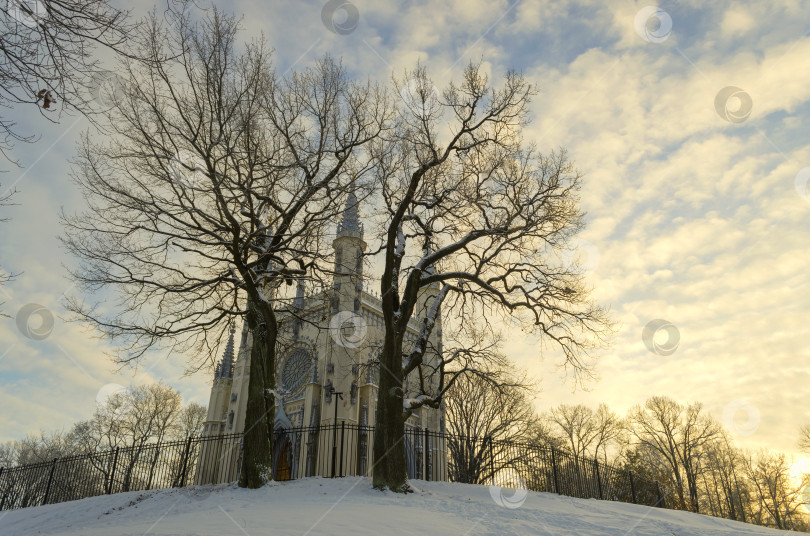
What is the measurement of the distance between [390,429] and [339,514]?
3.67 meters

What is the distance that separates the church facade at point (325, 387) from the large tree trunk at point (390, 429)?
829 centimetres

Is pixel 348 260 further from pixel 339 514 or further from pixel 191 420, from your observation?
pixel 191 420

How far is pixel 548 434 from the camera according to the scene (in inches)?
1380

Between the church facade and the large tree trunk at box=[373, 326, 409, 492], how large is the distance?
829 cm

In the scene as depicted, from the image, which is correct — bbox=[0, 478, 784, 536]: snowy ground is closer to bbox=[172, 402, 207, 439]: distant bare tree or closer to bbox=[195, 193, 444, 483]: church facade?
bbox=[195, 193, 444, 483]: church facade

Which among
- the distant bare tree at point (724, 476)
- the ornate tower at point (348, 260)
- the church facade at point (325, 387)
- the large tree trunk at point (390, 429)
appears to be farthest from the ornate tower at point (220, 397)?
the distant bare tree at point (724, 476)

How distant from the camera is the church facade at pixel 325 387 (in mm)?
23109

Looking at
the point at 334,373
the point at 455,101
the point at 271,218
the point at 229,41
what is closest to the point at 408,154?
the point at 455,101

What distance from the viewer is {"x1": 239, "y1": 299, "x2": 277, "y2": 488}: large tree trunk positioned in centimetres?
1105

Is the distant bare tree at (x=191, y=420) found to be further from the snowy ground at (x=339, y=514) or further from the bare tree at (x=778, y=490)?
the bare tree at (x=778, y=490)

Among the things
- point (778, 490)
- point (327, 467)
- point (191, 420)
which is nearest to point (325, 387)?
point (327, 467)

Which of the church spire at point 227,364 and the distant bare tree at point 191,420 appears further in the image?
the distant bare tree at point 191,420

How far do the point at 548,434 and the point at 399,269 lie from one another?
27173 millimetres

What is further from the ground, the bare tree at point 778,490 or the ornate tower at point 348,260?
the ornate tower at point 348,260
